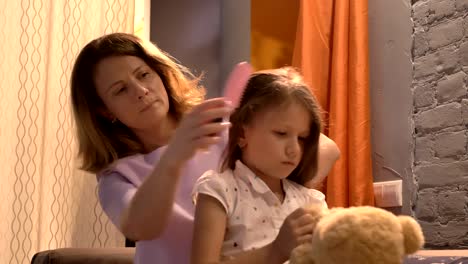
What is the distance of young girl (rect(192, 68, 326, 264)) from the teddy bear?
194mm

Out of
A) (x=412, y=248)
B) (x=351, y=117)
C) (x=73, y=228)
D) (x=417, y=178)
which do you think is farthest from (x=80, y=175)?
(x=412, y=248)

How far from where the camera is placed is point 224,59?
3277mm

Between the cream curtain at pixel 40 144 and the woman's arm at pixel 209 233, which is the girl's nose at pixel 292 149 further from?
the cream curtain at pixel 40 144

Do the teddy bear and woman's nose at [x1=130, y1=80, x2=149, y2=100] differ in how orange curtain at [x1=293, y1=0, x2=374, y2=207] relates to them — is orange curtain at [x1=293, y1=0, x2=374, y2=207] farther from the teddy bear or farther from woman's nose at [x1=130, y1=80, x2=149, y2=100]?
the teddy bear

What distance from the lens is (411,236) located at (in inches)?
28.2

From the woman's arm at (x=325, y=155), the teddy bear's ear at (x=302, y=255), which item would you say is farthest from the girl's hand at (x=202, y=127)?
the woman's arm at (x=325, y=155)

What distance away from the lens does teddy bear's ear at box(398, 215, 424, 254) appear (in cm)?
72

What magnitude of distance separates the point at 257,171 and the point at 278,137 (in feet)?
0.28

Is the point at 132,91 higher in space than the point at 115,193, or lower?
higher

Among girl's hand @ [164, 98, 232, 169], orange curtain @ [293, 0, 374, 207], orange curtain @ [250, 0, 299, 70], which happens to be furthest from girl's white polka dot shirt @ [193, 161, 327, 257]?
orange curtain @ [250, 0, 299, 70]

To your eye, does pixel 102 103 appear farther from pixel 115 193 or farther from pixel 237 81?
pixel 237 81

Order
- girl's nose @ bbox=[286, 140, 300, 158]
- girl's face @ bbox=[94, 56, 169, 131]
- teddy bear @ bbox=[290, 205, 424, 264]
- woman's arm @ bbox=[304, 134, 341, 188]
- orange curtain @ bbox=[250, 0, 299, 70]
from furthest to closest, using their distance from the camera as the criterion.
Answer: orange curtain @ bbox=[250, 0, 299, 70] → woman's arm @ bbox=[304, 134, 341, 188] → girl's face @ bbox=[94, 56, 169, 131] → girl's nose @ bbox=[286, 140, 300, 158] → teddy bear @ bbox=[290, 205, 424, 264]

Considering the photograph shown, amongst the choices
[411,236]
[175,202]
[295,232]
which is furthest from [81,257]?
[411,236]

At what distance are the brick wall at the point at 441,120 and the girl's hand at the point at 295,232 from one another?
4.03 ft
